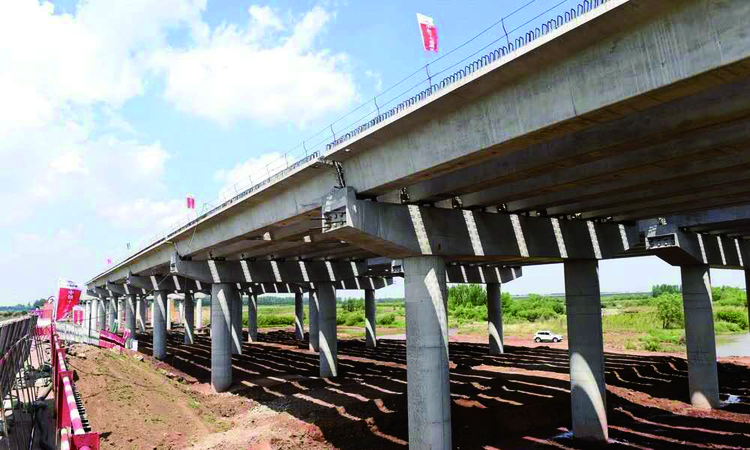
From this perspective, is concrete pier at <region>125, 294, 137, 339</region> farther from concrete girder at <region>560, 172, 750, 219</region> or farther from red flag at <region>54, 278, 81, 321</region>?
concrete girder at <region>560, 172, 750, 219</region>

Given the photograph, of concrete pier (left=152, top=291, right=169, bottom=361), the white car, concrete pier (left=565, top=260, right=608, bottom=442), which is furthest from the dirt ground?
the white car

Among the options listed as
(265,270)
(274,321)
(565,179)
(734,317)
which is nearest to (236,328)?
(265,270)

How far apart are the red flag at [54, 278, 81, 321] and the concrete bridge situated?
24.0 ft

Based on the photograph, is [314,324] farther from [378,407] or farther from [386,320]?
[386,320]

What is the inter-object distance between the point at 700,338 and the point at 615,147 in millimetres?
18974

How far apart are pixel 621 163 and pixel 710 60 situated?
20.4 ft

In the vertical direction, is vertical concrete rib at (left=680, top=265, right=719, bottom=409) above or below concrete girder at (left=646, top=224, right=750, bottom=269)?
below

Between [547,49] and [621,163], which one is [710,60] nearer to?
[547,49]

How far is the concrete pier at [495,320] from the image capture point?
5041 cm

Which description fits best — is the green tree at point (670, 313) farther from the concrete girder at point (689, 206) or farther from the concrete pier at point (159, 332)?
the concrete pier at point (159, 332)

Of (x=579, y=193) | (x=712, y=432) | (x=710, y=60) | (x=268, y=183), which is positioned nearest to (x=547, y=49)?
(x=710, y=60)

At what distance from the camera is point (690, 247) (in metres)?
25.2

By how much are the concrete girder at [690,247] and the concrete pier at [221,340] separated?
26.0 metres

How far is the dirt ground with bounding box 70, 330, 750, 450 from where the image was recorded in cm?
2147
